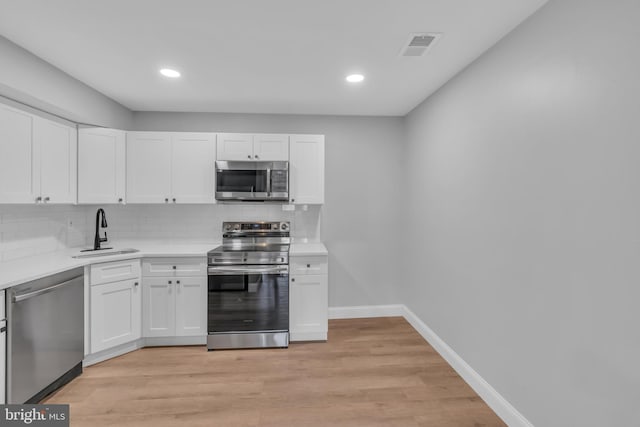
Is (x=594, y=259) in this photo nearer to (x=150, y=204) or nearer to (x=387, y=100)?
(x=387, y=100)

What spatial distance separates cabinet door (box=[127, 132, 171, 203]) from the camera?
336 cm

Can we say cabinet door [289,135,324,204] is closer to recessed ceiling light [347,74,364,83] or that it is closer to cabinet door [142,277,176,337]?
recessed ceiling light [347,74,364,83]

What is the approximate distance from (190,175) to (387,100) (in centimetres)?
234

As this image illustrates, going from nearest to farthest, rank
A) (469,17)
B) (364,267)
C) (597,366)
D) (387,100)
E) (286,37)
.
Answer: (597,366)
(469,17)
(286,37)
(387,100)
(364,267)

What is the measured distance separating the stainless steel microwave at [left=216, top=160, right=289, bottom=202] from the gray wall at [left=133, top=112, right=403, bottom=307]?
2.32 ft

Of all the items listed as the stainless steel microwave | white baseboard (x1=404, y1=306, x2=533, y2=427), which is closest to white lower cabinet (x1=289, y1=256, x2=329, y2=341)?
the stainless steel microwave

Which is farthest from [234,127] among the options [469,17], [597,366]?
[597,366]

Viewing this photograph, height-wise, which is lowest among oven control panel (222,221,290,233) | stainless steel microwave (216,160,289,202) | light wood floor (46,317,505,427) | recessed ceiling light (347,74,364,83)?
light wood floor (46,317,505,427)

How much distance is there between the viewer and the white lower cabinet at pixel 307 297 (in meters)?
3.22

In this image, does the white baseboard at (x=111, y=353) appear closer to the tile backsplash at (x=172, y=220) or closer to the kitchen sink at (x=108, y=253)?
the kitchen sink at (x=108, y=253)

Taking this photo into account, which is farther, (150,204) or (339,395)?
(150,204)

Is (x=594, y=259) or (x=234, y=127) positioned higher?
(x=234, y=127)

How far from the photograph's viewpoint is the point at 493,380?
2205 mm

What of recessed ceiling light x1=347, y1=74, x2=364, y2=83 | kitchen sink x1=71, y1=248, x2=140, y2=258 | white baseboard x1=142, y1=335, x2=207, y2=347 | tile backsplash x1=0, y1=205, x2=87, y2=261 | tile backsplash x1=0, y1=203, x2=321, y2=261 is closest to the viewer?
tile backsplash x1=0, y1=205, x2=87, y2=261
